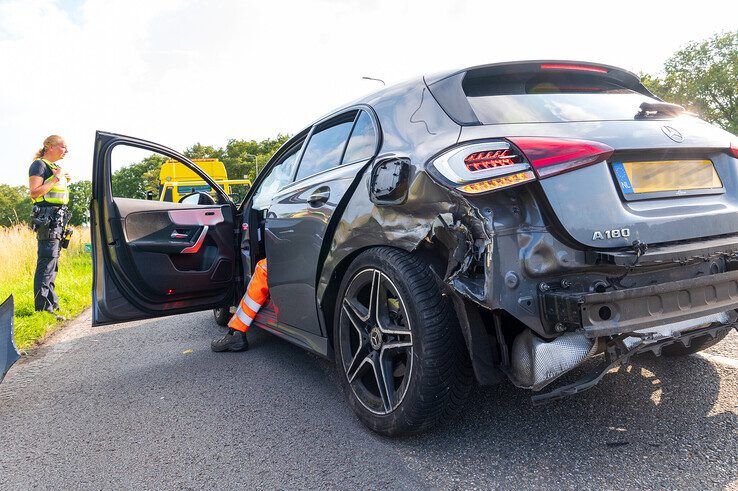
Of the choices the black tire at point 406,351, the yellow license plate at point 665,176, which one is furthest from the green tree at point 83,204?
the yellow license plate at point 665,176

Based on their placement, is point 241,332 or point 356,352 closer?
point 356,352

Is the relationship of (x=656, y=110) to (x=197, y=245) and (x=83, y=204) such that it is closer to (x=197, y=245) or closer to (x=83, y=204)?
(x=197, y=245)

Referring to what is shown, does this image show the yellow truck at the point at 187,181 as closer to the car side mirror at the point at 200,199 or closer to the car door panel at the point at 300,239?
the car side mirror at the point at 200,199

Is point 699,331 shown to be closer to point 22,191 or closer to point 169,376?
point 169,376

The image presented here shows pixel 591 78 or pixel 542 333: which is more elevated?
pixel 591 78

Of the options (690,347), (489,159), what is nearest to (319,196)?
(489,159)

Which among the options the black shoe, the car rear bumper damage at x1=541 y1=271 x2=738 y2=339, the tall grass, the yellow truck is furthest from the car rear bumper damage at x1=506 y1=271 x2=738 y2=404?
the yellow truck

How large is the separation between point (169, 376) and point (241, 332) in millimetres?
690

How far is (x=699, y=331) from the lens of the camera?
216cm

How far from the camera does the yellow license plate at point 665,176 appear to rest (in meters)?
2.10

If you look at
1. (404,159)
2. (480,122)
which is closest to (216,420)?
(404,159)

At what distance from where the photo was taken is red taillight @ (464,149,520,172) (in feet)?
6.63

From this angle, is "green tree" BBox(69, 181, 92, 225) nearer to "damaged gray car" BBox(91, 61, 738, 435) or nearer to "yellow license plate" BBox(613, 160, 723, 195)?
"damaged gray car" BBox(91, 61, 738, 435)

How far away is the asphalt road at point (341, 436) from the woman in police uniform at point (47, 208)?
2955 millimetres
